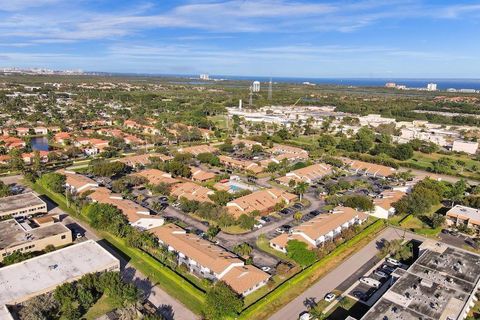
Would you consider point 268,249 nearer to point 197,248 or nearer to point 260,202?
point 197,248

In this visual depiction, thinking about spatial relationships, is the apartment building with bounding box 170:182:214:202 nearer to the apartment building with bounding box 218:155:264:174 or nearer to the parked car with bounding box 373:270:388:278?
the apartment building with bounding box 218:155:264:174

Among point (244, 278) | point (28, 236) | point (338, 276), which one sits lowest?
point (338, 276)

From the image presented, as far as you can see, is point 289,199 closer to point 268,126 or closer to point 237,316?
point 237,316

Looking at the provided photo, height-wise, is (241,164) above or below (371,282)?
above

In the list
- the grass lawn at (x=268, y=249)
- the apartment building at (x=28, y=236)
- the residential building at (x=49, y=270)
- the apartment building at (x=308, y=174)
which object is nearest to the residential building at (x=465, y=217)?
the apartment building at (x=308, y=174)

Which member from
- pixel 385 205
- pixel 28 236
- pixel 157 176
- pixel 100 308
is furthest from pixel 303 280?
pixel 157 176

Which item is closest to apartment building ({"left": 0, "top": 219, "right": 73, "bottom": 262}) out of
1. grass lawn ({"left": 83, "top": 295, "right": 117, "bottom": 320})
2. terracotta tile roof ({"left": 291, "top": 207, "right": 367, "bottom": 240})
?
grass lawn ({"left": 83, "top": 295, "right": 117, "bottom": 320})
